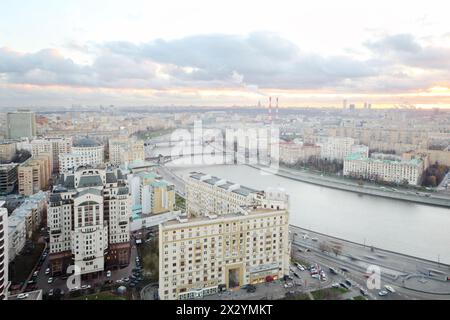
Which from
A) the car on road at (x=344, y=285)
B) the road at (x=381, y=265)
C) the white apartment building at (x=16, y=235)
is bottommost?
the road at (x=381, y=265)

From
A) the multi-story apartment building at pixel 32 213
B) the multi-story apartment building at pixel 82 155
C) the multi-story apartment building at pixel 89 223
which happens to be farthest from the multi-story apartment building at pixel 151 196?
the multi-story apartment building at pixel 82 155

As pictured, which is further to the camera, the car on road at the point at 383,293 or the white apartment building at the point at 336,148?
the white apartment building at the point at 336,148

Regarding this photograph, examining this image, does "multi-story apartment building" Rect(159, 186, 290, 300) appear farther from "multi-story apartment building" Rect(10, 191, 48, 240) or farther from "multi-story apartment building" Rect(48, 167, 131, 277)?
"multi-story apartment building" Rect(10, 191, 48, 240)

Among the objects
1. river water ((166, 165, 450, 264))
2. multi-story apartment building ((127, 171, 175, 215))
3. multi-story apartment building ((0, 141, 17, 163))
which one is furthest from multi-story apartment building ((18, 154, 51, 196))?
river water ((166, 165, 450, 264))

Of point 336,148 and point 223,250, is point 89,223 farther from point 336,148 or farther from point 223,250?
point 336,148

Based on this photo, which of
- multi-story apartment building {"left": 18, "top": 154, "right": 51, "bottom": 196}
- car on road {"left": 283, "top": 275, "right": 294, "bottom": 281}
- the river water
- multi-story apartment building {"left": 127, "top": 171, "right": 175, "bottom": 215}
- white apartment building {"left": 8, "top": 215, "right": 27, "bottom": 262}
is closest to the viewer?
car on road {"left": 283, "top": 275, "right": 294, "bottom": 281}

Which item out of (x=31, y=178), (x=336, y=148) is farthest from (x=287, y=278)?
(x=336, y=148)

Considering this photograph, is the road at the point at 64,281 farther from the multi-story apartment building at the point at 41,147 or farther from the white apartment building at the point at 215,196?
the multi-story apartment building at the point at 41,147
